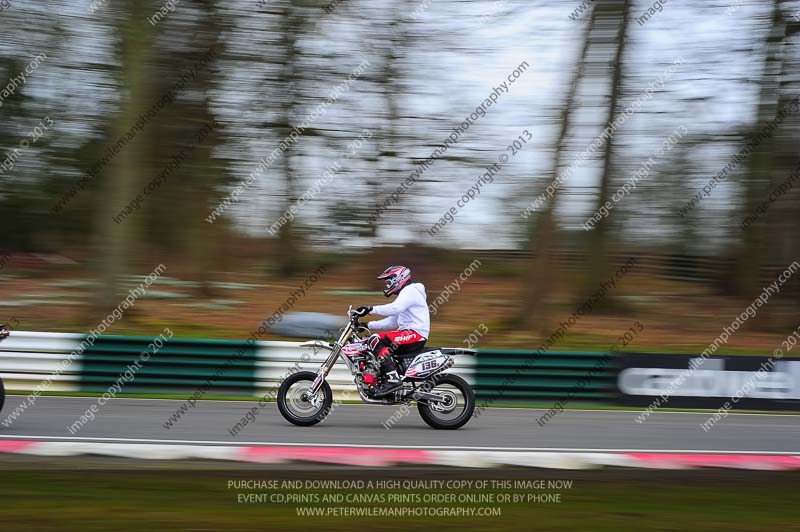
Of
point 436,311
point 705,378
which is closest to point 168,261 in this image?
point 436,311

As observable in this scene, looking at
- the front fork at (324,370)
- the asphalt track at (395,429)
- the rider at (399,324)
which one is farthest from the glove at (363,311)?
the asphalt track at (395,429)

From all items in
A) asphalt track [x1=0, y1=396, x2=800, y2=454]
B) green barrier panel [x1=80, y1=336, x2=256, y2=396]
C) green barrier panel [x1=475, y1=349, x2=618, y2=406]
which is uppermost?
asphalt track [x1=0, y1=396, x2=800, y2=454]

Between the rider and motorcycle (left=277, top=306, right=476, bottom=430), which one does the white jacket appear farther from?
motorcycle (left=277, top=306, right=476, bottom=430)

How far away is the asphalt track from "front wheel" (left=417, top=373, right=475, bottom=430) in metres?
0.14

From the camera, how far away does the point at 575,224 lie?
18.8m

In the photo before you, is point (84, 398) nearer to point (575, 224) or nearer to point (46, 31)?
point (46, 31)

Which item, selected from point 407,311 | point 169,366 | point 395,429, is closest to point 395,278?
point 407,311

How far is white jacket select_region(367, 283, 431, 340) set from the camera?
9086 millimetres

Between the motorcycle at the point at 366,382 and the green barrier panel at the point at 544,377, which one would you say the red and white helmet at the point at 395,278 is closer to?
the motorcycle at the point at 366,382

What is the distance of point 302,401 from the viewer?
9328 mm

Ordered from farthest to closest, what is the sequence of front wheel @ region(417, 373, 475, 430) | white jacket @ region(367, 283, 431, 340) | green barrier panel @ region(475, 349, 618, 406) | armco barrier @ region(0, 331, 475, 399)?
green barrier panel @ region(475, 349, 618, 406), armco barrier @ region(0, 331, 475, 399), front wheel @ region(417, 373, 475, 430), white jacket @ region(367, 283, 431, 340)

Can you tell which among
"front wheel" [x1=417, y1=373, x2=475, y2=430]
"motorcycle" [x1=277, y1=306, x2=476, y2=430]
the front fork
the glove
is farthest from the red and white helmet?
"front wheel" [x1=417, y1=373, x2=475, y2=430]

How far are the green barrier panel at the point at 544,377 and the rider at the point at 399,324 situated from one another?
12.0 ft

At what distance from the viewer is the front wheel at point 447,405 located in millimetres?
9305
